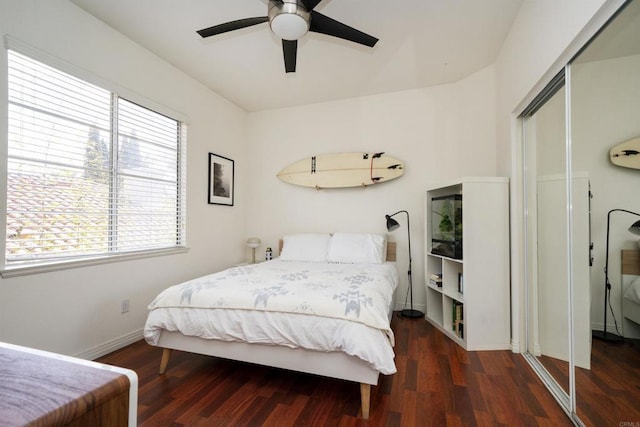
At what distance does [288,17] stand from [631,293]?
7.54 ft

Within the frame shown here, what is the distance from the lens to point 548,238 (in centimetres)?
207

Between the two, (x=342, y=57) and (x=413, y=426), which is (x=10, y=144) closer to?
(x=342, y=57)

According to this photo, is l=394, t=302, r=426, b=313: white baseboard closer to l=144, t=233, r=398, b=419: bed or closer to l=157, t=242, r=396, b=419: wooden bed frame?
l=144, t=233, r=398, b=419: bed

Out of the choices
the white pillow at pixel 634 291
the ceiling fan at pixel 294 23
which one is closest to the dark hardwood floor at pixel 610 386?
the white pillow at pixel 634 291

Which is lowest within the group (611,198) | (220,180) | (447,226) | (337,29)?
(447,226)

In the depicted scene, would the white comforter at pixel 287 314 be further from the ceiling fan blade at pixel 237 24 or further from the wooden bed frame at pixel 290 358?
the ceiling fan blade at pixel 237 24

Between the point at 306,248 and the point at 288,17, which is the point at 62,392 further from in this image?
the point at 306,248

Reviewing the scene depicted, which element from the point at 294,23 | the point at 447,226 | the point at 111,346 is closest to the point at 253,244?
the point at 111,346

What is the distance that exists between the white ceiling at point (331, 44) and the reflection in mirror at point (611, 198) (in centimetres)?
116

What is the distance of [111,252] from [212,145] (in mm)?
1725

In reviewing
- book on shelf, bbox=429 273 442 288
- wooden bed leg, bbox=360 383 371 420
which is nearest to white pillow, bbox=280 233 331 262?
book on shelf, bbox=429 273 442 288

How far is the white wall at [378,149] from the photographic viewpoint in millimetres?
3318

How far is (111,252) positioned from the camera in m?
2.51

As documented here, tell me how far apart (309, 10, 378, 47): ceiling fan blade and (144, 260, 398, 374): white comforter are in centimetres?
177
